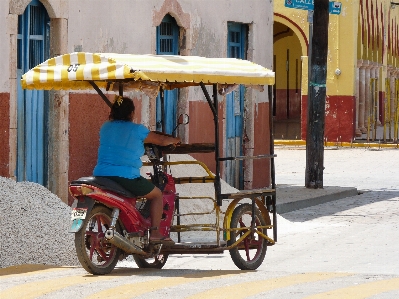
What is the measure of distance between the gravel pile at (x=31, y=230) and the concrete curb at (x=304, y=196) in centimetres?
608

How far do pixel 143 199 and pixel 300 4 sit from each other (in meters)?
10.8

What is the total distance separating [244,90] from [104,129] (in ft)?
34.0

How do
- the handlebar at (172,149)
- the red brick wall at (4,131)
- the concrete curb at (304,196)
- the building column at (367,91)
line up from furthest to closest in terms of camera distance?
the building column at (367,91) < the concrete curb at (304,196) < the red brick wall at (4,131) < the handlebar at (172,149)

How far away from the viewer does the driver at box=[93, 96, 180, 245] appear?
11172 mm

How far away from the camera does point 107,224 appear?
11.1m

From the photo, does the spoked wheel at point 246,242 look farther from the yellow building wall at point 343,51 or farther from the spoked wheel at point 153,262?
the yellow building wall at point 343,51

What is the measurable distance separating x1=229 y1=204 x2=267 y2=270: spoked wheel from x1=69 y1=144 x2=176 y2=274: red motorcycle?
694 mm

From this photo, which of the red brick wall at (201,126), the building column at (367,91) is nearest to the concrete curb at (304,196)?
the red brick wall at (201,126)

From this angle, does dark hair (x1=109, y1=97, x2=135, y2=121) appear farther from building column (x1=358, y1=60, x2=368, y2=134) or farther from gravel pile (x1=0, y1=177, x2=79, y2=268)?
building column (x1=358, y1=60, x2=368, y2=134)

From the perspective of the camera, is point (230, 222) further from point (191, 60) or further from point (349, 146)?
point (349, 146)

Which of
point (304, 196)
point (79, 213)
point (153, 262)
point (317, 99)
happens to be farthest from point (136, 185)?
point (317, 99)

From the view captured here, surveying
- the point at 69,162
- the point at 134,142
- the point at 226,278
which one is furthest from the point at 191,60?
the point at 69,162

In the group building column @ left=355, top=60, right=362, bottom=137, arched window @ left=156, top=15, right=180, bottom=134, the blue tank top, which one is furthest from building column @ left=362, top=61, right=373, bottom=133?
the blue tank top

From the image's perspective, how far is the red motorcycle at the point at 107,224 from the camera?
35.5ft
